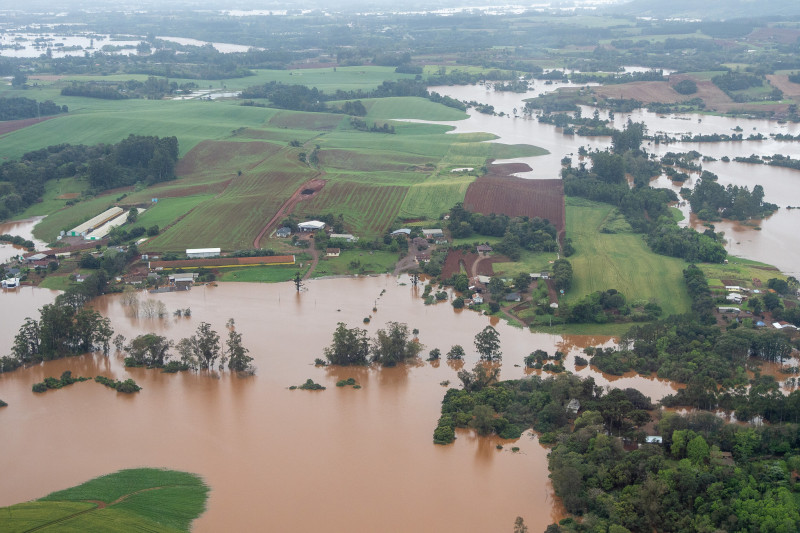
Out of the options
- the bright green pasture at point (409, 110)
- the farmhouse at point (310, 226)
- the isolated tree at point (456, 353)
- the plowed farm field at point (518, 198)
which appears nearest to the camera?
the isolated tree at point (456, 353)

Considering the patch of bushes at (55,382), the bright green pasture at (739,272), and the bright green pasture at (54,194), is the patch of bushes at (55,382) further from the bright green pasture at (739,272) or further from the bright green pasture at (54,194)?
the bright green pasture at (739,272)

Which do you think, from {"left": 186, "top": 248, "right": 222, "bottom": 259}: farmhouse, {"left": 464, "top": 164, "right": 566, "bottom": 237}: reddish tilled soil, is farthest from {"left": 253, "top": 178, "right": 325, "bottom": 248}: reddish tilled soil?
{"left": 464, "top": 164, "right": 566, "bottom": 237}: reddish tilled soil

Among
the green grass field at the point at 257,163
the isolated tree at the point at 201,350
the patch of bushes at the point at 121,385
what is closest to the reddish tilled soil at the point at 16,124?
the green grass field at the point at 257,163

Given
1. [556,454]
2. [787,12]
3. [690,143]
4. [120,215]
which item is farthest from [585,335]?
[787,12]

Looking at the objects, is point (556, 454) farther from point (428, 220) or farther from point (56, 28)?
point (56, 28)

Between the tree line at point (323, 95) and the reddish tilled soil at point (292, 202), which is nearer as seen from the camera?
the reddish tilled soil at point (292, 202)
